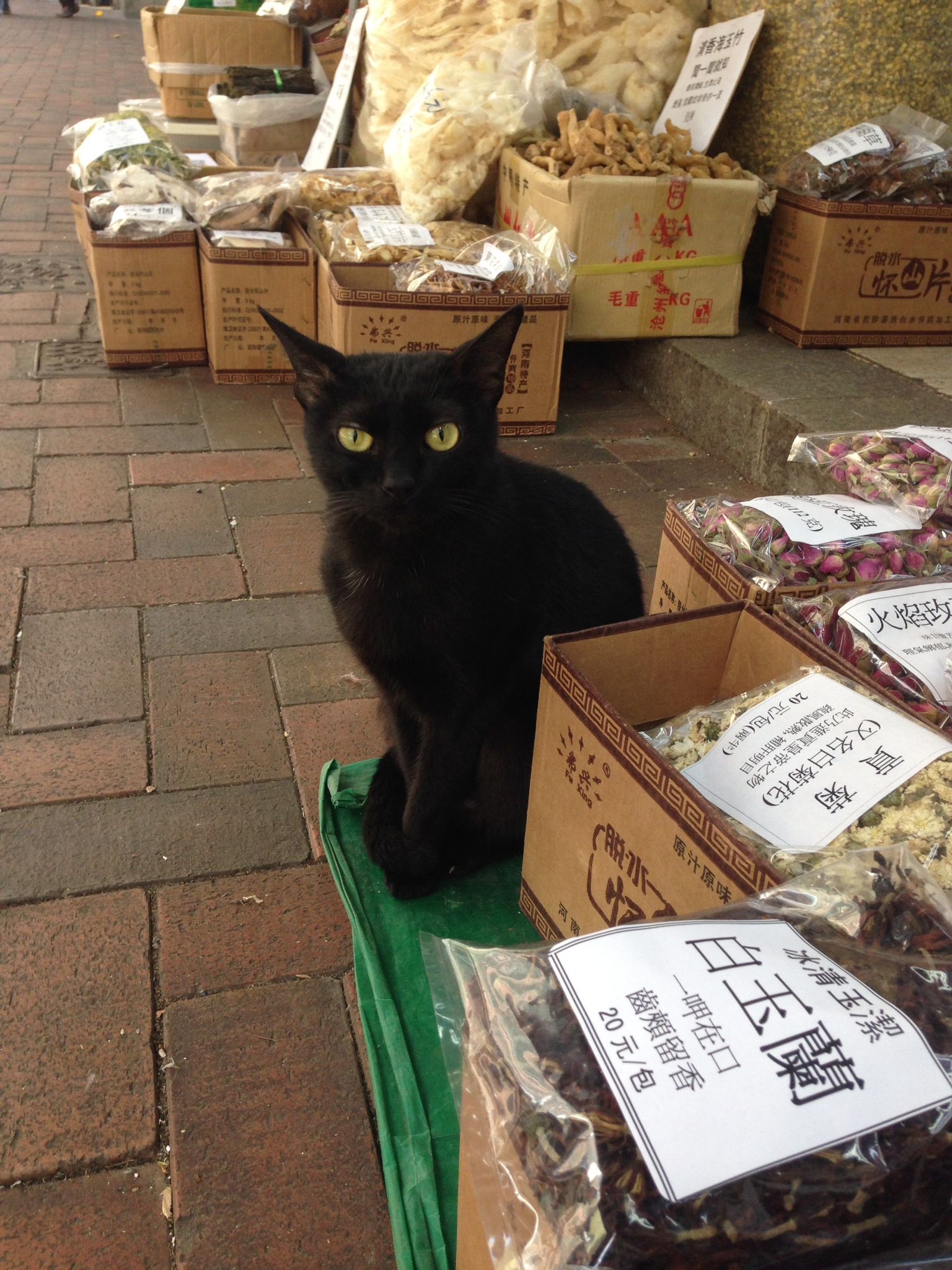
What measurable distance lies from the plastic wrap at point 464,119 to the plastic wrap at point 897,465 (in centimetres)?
241

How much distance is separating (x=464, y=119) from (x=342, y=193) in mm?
608

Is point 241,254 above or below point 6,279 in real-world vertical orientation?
above

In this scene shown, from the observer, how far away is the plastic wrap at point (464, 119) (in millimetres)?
3490

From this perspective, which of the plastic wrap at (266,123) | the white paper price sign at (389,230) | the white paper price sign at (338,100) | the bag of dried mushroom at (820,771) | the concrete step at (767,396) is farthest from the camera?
the plastic wrap at (266,123)

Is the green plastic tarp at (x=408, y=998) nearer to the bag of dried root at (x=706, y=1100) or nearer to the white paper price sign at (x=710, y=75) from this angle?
the bag of dried root at (x=706, y=1100)

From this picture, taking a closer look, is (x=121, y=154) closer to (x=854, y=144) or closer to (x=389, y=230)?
(x=389, y=230)

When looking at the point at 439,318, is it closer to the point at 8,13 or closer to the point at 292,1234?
the point at 292,1234

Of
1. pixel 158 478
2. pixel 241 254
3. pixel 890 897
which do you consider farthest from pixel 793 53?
pixel 890 897

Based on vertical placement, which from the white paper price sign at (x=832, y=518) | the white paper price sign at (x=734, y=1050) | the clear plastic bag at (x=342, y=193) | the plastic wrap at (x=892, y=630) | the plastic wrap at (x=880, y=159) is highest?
the plastic wrap at (x=880, y=159)

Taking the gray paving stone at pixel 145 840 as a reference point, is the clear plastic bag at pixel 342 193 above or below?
above

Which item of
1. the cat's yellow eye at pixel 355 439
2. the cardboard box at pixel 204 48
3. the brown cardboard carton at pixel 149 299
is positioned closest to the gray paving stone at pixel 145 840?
the cat's yellow eye at pixel 355 439

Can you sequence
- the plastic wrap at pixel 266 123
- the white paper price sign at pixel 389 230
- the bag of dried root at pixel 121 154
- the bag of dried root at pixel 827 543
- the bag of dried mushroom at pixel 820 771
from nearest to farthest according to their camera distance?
the bag of dried mushroom at pixel 820 771
the bag of dried root at pixel 827 543
the white paper price sign at pixel 389 230
the bag of dried root at pixel 121 154
the plastic wrap at pixel 266 123

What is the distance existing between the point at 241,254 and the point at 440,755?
103 inches

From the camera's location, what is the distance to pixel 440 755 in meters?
1.49
